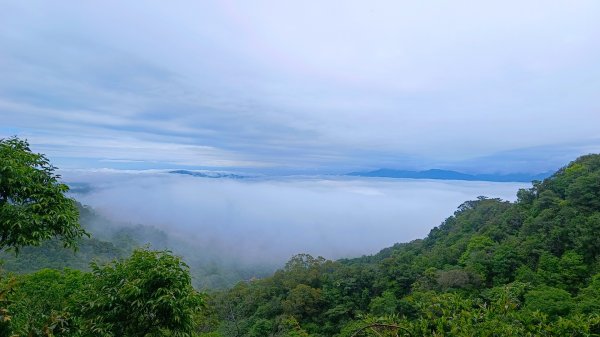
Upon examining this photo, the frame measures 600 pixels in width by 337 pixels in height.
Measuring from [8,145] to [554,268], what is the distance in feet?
97.4

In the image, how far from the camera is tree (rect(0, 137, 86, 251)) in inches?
256

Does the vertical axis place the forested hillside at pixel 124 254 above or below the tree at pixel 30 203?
below

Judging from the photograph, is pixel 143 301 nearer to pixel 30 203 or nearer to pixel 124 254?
pixel 30 203

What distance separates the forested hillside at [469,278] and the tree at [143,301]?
43.4 feet

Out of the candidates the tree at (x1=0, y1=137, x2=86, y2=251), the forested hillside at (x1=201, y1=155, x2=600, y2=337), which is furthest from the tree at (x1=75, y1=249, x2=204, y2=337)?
the forested hillside at (x1=201, y1=155, x2=600, y2=337)

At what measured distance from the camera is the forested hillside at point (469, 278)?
23.0 metres

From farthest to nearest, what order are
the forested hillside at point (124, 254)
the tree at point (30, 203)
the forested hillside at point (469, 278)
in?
the forested hillside at point (124, 254) < the forested hillside at point (469, 278) < the tree at point (30, 203)

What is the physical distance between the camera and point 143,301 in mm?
6852

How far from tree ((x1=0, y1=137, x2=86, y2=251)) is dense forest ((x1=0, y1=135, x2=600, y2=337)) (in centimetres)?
3

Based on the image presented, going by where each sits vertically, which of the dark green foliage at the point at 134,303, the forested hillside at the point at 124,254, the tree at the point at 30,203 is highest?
the tree at the point at 30,203

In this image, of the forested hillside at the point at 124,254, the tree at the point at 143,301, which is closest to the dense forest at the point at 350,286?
the tree at the point at 143,301

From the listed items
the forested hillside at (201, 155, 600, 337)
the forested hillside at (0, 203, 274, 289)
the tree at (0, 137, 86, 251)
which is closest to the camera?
the tree at (0, 137, 86, 251)

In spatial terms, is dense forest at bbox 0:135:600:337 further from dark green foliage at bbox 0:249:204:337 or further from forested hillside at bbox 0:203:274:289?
forested hillside at bbox 0:203:274:289

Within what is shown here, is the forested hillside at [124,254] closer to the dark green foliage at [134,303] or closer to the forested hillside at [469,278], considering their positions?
the forested hillside at [469,278]
